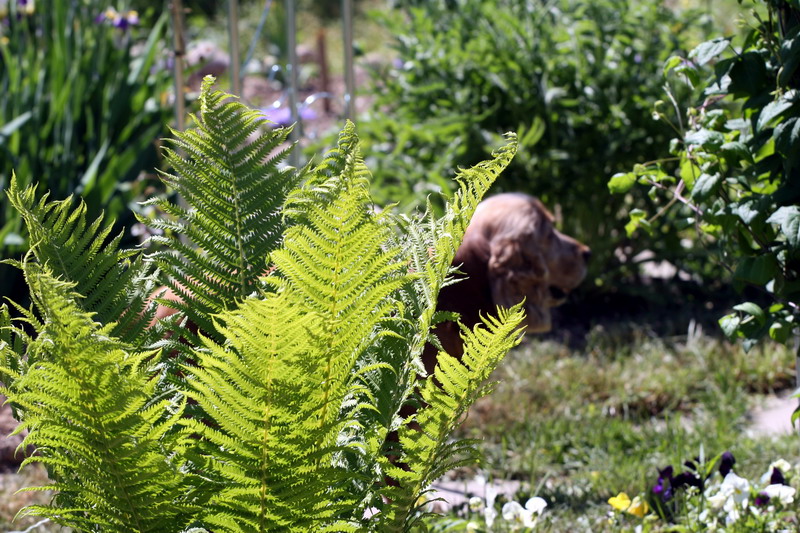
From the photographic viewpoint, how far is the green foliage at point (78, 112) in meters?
4.83

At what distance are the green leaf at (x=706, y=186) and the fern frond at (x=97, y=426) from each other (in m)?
1.40

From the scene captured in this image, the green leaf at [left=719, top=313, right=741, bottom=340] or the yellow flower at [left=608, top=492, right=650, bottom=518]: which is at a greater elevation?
the green leaf at [left=719, top=313, right=741, bottom=340]

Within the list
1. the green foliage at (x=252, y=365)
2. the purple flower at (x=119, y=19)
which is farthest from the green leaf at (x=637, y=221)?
the purple flower at (x=119, y=19)

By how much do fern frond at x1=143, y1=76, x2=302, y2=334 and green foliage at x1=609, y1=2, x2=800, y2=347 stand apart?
45.9 inches

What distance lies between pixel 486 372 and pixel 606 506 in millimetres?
1936

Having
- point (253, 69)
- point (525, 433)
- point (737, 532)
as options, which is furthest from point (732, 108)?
point (253, 69)

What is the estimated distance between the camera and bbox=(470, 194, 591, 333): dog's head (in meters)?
2.57

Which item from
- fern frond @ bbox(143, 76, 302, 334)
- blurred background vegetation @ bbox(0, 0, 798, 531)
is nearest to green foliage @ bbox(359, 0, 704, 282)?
blurred background vegetation @ bbox(0, 0, 798, 531)

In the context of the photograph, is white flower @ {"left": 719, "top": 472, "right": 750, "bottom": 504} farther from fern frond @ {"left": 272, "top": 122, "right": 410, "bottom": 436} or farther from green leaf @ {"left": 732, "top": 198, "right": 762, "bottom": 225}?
fern frond @ {"left": 272, "top": 122, "right": 410, "bottom": 436}

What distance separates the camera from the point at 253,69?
11.7 metres

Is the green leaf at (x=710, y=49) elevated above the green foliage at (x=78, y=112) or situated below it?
above

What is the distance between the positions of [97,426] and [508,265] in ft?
5.08

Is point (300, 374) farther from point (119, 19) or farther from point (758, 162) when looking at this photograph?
point (119, 19)

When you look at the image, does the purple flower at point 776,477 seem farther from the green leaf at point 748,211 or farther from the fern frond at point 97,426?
the fern frond at point 97,426
